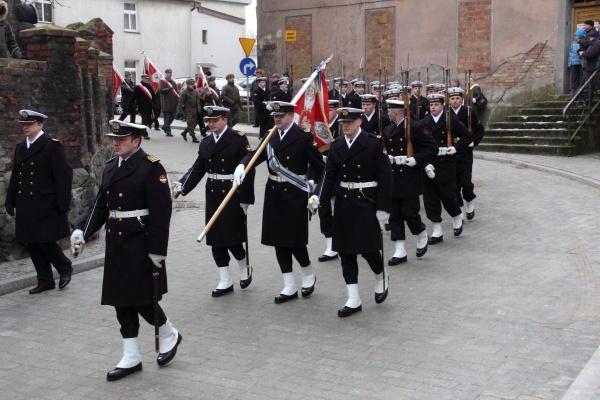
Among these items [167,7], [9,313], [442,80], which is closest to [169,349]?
[9,313]

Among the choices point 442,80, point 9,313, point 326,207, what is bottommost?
point 9,313

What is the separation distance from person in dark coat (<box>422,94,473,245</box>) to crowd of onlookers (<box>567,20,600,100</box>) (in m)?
10.2

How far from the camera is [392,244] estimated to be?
11.1 meters

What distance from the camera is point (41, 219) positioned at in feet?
29.0

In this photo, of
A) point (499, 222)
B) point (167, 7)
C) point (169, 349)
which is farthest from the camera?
point (167, 7)

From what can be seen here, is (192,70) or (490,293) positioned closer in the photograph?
(490,293)

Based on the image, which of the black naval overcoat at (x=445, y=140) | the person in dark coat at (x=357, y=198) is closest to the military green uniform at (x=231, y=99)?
the black naval overcoat at (x=445, y=140)

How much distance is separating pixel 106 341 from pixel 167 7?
1709 inches

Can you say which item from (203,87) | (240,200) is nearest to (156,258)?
(240,200)

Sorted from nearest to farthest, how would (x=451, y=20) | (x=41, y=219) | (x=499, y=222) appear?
1. (x=41, y=219)
2. (x=499, y=222)
3. (x=451, y=20)

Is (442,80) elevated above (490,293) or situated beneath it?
elevated above

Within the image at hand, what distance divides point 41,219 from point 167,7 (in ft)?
136

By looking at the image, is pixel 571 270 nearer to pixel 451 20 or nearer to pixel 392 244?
pixel 392 244

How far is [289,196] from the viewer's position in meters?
8.35
